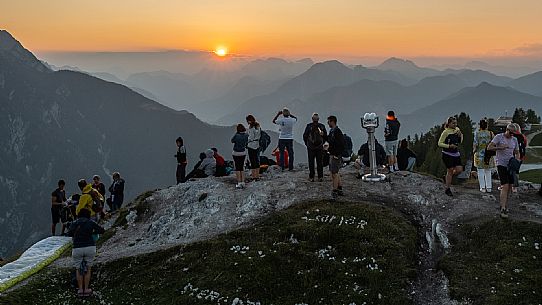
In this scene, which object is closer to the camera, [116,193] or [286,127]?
[286,127]

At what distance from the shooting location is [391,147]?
25234mm

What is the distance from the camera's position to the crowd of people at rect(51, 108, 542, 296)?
51.0 feet

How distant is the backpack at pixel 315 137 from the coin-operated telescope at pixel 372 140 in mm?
2110

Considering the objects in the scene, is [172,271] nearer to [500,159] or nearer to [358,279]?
[358,279]

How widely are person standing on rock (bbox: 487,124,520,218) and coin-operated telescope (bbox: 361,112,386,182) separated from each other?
17.9ft

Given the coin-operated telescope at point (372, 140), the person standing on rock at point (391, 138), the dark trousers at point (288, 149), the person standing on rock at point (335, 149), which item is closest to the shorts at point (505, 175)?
the coin-operated telescope at point (372, 140)

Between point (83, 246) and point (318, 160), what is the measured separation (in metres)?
11.9

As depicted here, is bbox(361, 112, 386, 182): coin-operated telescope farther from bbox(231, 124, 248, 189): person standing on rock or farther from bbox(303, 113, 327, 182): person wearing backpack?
bbox(231, 124, 248, 189): person standing on rock

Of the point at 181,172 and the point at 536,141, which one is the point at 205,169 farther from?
the point at 536,141

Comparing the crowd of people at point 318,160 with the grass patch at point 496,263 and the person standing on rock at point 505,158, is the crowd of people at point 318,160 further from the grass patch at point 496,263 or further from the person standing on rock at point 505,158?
the grass patch at point 496,263

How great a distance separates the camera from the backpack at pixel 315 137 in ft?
70.8

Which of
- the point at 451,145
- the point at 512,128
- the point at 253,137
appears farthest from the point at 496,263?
the point at 253,137

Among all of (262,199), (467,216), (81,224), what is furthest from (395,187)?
(81,224)

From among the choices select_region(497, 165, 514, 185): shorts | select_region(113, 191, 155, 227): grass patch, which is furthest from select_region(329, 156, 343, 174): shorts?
select_region(113, 191, 155, 227): grass patch
